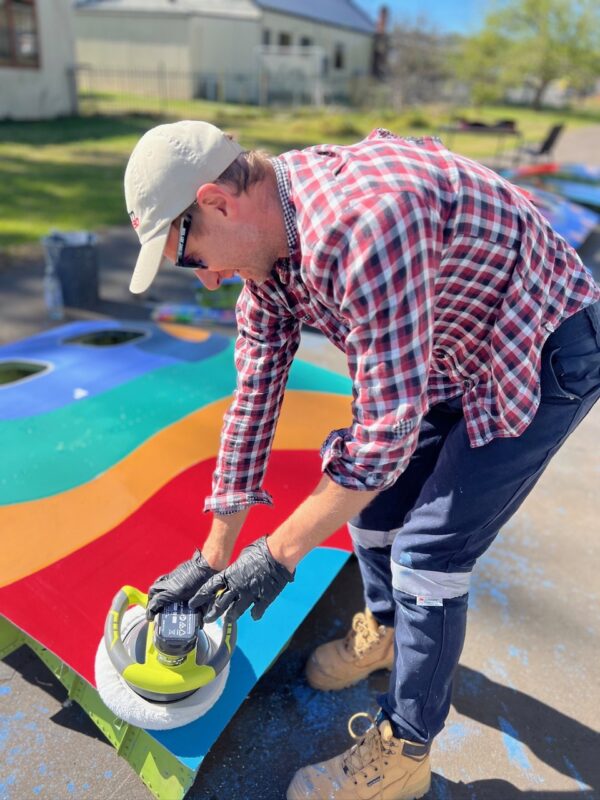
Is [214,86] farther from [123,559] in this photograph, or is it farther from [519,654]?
[519,654]

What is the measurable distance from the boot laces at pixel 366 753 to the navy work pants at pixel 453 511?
0.06 m

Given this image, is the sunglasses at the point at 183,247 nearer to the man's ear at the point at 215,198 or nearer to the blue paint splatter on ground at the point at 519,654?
the man's ear at the point at 215,198

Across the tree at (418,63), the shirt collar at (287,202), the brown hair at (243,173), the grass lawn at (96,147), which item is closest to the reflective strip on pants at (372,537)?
the shirt collar at (287,202)

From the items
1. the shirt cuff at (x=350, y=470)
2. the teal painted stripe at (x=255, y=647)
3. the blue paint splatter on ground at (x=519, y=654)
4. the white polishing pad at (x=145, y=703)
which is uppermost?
the shirt cuff at (x=350, y=470)

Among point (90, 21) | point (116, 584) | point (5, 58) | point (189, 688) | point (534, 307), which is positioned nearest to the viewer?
point (534, 307)

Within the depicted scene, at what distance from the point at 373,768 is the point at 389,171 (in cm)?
142

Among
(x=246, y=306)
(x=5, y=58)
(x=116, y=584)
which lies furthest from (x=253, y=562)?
(x=5, y=58)

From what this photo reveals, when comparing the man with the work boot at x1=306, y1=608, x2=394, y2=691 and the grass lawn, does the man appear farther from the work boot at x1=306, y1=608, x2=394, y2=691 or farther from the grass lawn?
the grass lawn

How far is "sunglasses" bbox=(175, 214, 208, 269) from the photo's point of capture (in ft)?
4.11

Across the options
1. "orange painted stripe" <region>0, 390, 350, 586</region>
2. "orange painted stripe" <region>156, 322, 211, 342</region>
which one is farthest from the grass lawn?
"orange painted stripe" <region>0, 390, 350, 586</region>

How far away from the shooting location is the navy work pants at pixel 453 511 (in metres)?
1.40

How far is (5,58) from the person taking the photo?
1390 cm

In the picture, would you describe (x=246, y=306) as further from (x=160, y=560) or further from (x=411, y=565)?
(x=160, y=560)

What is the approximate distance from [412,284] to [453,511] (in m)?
0.56
